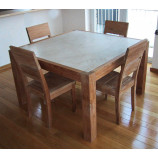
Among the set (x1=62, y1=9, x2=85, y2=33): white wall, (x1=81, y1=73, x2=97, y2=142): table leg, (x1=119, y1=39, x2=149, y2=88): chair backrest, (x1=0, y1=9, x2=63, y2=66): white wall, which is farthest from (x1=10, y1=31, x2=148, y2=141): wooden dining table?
(x1=62, y1=9, x2=85, y2=33): white wall

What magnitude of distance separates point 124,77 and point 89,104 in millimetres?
451

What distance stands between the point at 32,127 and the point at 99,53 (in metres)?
1.02

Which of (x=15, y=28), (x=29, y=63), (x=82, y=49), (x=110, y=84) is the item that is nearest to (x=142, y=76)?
(x=110, y=84)

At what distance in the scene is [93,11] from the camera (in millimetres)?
4258

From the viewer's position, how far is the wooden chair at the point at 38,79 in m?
1.93

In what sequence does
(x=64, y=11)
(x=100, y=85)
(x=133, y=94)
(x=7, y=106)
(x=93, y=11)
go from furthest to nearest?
(x=64, y=11), (x=93, y=11), (x=7, y=106), (x=133, y=94), (x=100, y=85)

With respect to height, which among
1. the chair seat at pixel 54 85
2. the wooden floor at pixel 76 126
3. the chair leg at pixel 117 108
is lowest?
the wooden floor at pixel 76 126

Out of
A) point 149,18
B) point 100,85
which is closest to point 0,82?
point 100,85

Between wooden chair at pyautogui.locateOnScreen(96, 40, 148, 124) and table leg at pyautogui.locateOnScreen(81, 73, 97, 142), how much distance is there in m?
0.31

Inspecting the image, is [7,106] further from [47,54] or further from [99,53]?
[99,53]

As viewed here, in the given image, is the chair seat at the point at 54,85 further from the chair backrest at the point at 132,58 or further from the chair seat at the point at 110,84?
the chair backrest at the point at 132,58

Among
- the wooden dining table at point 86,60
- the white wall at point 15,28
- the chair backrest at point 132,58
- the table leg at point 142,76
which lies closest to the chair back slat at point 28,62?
the wooden dining table at point 86,60

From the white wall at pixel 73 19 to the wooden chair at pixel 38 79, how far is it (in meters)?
2.23

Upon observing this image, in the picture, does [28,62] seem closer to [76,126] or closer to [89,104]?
[89,104]
